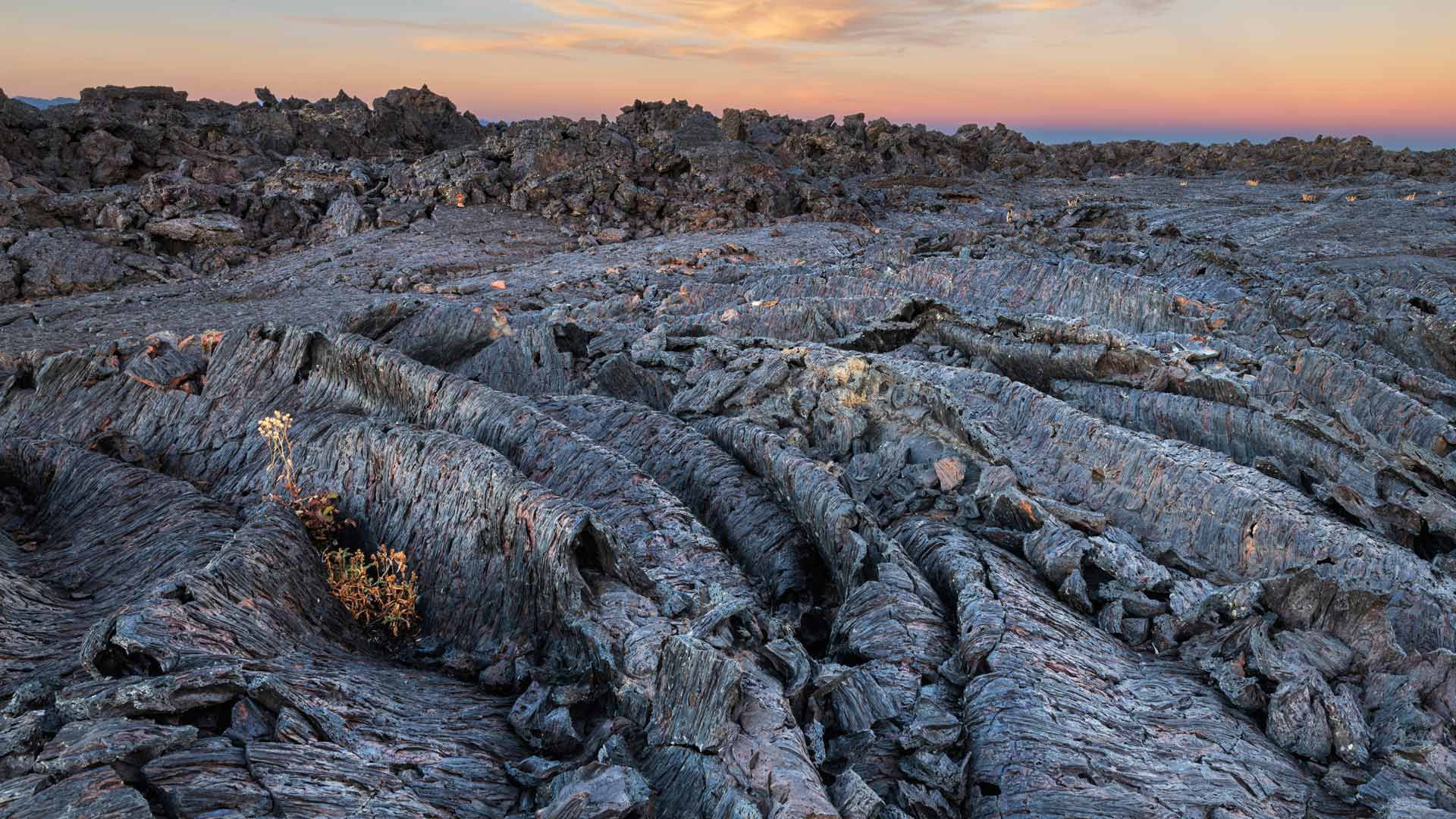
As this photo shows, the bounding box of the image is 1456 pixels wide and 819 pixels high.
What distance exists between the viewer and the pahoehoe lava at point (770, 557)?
17.0 feet

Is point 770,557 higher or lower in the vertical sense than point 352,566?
lower

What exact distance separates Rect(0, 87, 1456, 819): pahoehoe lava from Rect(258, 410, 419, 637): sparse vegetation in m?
0.18

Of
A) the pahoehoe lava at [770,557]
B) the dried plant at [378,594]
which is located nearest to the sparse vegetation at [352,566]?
the dried plant at [378,594]

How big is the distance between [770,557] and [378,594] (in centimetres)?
380

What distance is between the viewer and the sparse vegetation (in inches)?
287

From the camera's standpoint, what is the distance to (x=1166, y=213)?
34.1 m

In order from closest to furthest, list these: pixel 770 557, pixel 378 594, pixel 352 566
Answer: pixel 378 594, pixel 352 566, pixel 770 557

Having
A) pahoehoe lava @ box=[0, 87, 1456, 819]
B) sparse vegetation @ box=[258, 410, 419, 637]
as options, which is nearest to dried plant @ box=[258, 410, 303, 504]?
sparse vegetation @ box=[258, 410, 419, 637]

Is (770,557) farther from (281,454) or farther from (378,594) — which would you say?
(281,454)

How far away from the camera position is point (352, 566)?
7.44 meters

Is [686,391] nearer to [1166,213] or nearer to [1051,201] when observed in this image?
[1166,213]

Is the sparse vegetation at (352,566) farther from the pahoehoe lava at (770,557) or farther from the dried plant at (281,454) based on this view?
the pahoehoe lava at (770,557)

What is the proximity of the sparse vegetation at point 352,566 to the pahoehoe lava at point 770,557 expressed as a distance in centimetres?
18

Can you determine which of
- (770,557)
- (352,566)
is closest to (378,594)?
(352,566)
